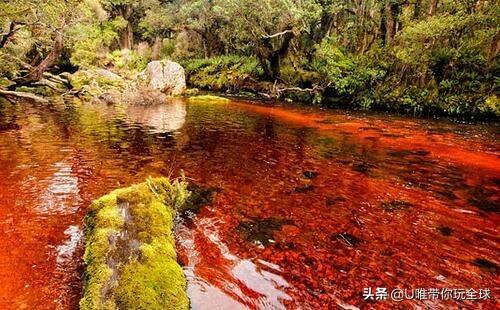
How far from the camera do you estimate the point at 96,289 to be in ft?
11.3

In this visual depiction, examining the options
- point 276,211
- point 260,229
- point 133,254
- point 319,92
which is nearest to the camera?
point 133,254

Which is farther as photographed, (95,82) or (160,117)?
(95,82)

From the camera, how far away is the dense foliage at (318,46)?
16953 millimetres

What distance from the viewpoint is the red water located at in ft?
13.3

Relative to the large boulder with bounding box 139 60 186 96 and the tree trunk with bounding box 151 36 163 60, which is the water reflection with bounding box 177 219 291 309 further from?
the tree trunk with bounding box 151 36 163 60

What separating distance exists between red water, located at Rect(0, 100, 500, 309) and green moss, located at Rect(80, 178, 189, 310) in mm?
291

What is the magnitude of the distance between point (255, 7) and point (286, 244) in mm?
23080

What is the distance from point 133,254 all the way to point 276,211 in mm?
2681

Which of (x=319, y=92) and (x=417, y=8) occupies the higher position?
(x=417, y=8)

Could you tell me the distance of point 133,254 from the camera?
13.0ft

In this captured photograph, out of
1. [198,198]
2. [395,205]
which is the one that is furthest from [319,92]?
[198,198]

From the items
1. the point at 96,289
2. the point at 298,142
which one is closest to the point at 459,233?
the point at 96,289
